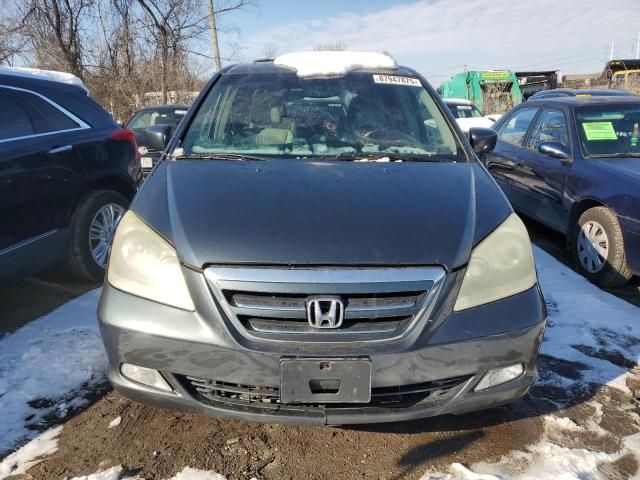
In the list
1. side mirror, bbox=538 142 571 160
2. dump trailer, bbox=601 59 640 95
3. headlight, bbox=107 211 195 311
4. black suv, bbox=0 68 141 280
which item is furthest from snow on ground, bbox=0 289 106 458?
dump trailer, bbox=601 59 640 95

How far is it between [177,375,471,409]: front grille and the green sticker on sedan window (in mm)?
3851

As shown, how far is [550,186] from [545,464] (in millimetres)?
3549

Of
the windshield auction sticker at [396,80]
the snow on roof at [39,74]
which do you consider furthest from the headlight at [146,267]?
the snow on roof at [39,74]

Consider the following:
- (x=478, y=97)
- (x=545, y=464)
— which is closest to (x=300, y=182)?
(x=545, y=464)

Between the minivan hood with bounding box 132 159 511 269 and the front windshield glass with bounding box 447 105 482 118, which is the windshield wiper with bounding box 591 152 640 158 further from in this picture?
the front windshield glass with bounding box 447 105 482 118

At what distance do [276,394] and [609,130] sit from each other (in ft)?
14.9

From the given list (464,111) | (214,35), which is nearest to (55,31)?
(214,35)

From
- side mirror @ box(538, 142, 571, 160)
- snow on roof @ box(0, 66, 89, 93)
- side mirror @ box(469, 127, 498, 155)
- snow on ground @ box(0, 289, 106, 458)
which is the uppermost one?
snow on roof @ box(0, 66, 89, 93)

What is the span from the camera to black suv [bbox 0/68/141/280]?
349cm

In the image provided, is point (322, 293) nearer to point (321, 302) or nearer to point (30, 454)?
point (321, 302)

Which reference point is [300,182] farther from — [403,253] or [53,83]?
[53,83]

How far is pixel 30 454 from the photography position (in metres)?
2.25

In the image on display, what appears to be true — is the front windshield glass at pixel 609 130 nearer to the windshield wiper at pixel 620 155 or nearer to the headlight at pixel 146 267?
the windshield wiper at pixel 620 155

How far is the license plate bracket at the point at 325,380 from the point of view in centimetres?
184
